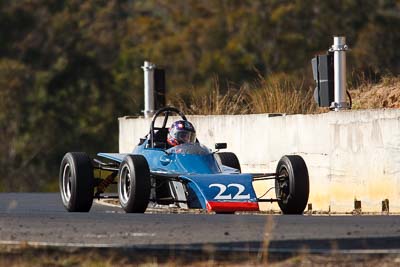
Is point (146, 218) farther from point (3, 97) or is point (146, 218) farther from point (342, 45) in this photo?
point (3, 97)

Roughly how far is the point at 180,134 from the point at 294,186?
7.76ft

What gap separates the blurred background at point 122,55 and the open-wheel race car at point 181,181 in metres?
35.6

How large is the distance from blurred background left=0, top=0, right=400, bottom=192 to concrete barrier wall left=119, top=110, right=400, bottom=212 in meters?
31.5

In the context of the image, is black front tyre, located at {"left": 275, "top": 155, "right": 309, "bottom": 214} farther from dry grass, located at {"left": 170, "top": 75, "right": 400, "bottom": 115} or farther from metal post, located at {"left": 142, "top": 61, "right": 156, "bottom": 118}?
metal post, located at {"left": 142, "top": 61, "right": 156, "bottom": 118}

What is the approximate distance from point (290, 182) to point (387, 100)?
694 cm

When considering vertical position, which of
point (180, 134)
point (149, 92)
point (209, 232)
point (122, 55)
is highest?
point (122, 55)

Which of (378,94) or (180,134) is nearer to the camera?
(180,134)

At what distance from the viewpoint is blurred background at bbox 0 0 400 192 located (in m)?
58.3

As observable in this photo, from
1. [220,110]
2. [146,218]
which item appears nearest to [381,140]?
[146,218]

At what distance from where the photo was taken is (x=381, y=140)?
19406 mm

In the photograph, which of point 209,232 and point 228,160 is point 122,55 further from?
point 209,232

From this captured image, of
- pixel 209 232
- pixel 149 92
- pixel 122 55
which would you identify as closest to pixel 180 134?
pixel 209 232

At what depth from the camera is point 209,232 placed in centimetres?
1312

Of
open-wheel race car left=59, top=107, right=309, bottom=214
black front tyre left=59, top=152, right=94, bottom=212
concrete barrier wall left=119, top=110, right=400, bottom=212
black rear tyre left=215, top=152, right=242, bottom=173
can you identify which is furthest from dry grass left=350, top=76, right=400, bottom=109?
black front tyre left=59, top=152, right=94, bottom=212
